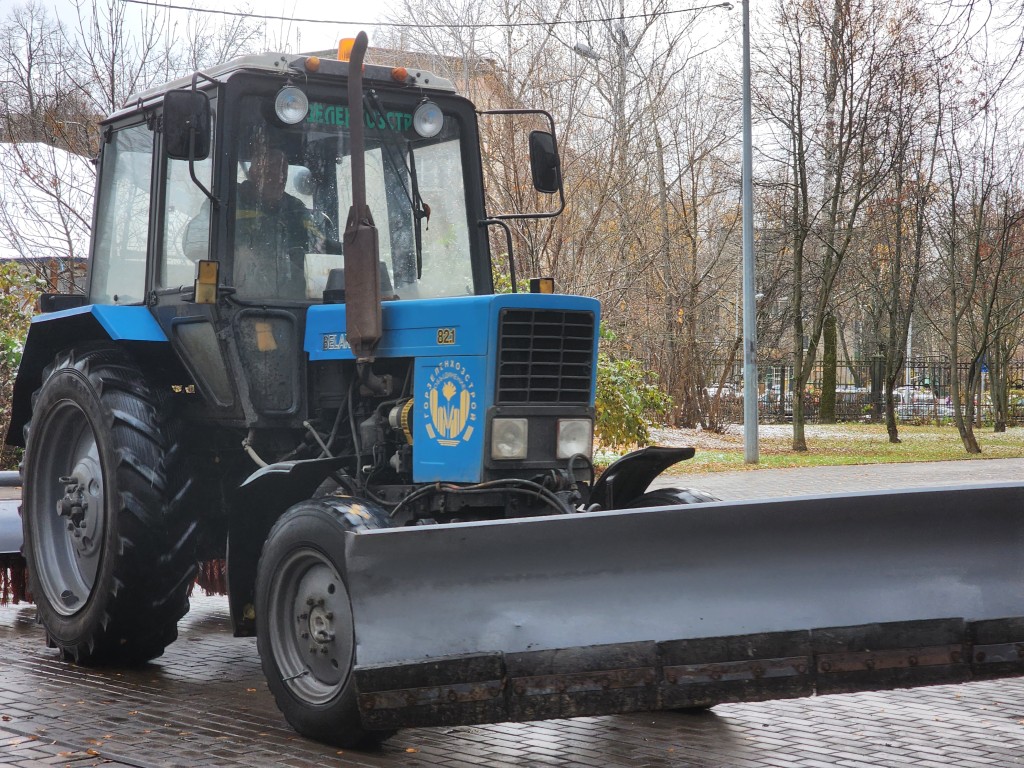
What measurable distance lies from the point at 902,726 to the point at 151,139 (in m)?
4.98

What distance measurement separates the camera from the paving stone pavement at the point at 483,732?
16.4 ft

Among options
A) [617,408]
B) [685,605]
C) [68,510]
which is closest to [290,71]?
[68,510]

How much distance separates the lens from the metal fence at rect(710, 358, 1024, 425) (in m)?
39.5

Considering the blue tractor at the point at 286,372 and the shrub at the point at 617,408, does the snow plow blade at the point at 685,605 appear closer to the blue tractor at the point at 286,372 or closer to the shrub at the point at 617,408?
the blue tractor at the point at 286,372

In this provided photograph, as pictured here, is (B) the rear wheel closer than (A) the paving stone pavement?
No

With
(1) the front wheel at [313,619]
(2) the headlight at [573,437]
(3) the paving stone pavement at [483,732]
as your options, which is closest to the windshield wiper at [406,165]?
(2) the headlight at [573,437]

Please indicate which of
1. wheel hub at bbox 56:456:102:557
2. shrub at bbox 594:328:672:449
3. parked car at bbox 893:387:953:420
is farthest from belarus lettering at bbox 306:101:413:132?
parked car at bbox 893:387:953:420

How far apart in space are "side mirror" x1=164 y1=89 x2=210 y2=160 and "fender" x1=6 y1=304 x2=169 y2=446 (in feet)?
3.53

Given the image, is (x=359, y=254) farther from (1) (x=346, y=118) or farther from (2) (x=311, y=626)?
(2) (x=311, y=626)

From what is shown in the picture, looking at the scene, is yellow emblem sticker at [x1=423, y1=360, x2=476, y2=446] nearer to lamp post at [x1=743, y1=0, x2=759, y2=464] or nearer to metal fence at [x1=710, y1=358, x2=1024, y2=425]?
lamp post at [x1=743, y1=0, x2=759, y2=464]

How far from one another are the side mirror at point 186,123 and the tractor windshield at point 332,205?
322 millimetres

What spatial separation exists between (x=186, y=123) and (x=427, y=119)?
1.39m

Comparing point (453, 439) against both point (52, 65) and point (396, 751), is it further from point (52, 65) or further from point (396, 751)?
point (52, 65)

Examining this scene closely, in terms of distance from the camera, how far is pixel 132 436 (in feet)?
21.1
